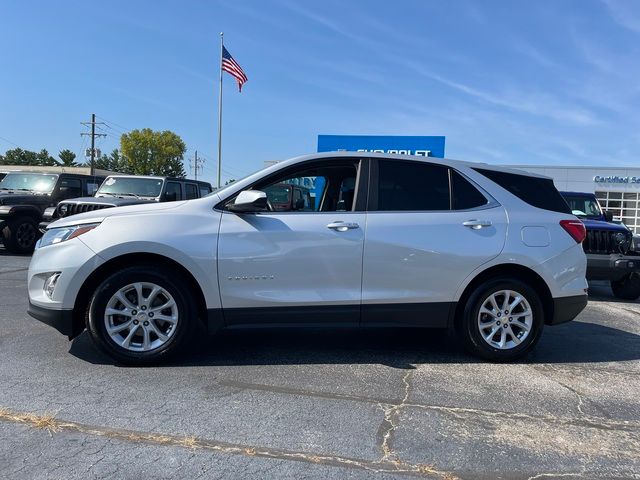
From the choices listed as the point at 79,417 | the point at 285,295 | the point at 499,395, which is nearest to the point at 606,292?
the point at 499,395

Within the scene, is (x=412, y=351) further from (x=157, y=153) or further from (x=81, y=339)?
(x=157, y=153)

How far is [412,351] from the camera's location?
5312mm

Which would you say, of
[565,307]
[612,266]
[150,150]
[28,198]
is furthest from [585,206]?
[150,150]

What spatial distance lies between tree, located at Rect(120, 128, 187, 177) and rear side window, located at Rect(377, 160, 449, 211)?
67.9 metres

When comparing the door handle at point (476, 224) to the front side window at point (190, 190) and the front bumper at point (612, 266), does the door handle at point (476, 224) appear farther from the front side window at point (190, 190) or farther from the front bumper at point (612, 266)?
the front side window at point (190, 190)

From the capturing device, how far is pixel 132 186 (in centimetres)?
1174

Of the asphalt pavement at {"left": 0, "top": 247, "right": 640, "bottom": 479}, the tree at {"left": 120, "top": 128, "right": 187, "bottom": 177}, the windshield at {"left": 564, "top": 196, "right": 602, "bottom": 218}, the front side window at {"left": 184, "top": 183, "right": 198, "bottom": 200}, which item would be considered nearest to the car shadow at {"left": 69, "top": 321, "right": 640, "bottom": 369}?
the asphalt pavement at {"left": 0, "top": 247, "right": 640, "bottom": 479}

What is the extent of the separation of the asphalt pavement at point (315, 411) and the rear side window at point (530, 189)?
1505 millimetres

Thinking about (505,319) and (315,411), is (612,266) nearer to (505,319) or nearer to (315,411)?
(505,319)

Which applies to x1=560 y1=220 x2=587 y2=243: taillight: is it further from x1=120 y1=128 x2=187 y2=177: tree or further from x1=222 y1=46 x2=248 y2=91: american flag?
x1=120 y1=128 x2=187 y2=177: tree

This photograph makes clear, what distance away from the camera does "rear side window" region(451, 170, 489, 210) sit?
4957 millimetres

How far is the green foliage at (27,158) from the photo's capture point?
10081cm

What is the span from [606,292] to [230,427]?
925cm

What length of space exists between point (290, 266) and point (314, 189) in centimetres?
88
